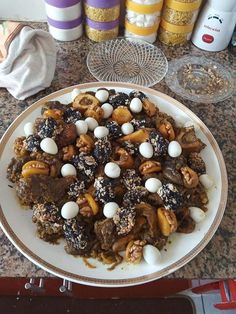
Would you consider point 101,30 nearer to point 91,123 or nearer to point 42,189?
point 91,123

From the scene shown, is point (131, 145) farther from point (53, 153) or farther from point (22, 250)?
point (22, 250)

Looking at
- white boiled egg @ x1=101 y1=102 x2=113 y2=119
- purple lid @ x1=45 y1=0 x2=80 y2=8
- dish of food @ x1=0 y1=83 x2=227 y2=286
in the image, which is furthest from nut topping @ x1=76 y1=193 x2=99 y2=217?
purple lid @ x1=45 y1=0 x2=80 y2=8

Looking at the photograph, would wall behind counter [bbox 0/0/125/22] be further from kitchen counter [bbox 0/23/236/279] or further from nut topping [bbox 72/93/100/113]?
nut topping [bbox 72/93/100/113]

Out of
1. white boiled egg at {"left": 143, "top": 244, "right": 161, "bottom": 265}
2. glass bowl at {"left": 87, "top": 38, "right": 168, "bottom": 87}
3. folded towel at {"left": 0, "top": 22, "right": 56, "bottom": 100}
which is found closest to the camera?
white boiled egg at {"left": 143, "top": 244, "right": 161, "bottom": 265}

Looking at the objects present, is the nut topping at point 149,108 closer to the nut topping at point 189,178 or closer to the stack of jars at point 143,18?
the nut topping at point 189,178

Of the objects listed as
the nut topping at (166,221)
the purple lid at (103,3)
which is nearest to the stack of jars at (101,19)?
the purple lid at (103,3)

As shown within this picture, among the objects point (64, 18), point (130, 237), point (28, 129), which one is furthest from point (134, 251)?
point (64, 18)
